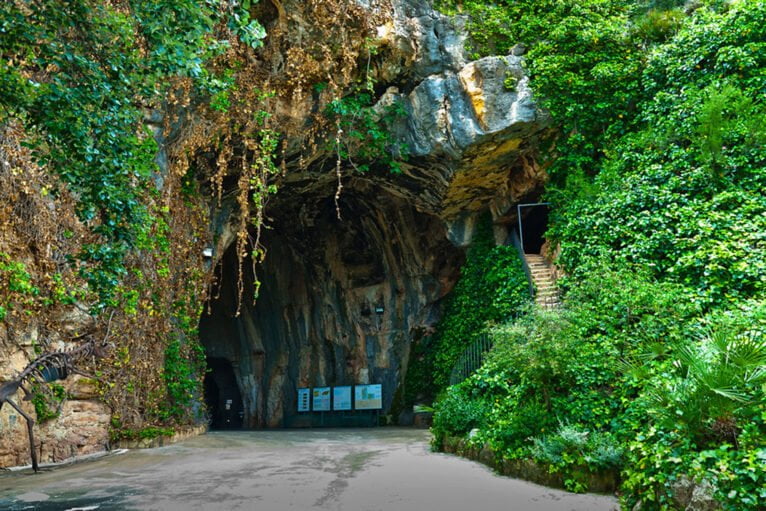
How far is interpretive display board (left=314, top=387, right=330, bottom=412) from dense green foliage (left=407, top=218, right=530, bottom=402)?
3.28 m

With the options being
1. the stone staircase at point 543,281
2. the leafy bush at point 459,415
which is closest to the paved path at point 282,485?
the leafy bush at point 459,415

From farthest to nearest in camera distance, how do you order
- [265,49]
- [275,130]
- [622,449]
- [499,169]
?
1. [499,169]
2. [275,130]
3. [265,49]
4. [622,449]

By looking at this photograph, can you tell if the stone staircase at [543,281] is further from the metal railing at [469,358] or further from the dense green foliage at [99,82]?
the dense green foliage at [99,82]

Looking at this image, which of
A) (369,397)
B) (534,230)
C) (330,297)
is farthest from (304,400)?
(534,230)

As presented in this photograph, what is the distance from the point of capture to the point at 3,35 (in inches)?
157

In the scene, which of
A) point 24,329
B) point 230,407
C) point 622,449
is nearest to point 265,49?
point 24,329

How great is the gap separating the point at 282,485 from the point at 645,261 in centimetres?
649

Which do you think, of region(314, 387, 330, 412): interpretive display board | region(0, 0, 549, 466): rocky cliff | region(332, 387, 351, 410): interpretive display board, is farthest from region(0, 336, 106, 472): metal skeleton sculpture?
region(314, 387, 330, 412): interpretive display board

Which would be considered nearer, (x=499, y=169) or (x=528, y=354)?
(x=528, y=354)

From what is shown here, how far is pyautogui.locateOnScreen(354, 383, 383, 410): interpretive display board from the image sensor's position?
17.2 meters

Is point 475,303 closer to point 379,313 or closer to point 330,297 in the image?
point 379,313

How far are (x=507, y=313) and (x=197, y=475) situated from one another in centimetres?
724

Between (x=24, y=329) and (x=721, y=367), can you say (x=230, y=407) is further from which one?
(x=721, y=367)

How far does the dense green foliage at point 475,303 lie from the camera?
483 inches
